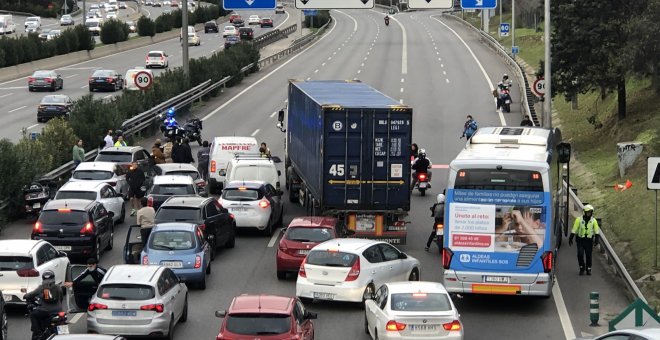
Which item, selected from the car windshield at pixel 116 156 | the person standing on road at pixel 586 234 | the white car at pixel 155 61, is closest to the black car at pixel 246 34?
the white car at pixel 155 61

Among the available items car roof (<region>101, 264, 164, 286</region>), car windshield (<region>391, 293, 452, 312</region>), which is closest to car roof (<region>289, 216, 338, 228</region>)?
car roof (<region>101, 264, 164, 286</region>)

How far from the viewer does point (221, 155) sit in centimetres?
3981

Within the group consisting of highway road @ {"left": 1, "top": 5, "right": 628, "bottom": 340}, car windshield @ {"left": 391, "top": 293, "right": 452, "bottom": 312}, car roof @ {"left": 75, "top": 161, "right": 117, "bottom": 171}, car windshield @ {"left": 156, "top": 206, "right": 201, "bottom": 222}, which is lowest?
highway road @ {"left": 1, "top": 5, "right": 628, "bottom": 340}

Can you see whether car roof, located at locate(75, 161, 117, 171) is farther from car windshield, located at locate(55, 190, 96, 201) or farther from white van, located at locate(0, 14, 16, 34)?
white van, located at locate(0, 14, 16, 34)

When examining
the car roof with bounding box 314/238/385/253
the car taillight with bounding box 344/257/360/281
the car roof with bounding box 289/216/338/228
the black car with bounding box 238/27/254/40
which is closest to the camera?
the car taillight with bounding box 344/257/360/281

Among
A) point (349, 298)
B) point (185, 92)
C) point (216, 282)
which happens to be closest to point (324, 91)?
point (216, 282)

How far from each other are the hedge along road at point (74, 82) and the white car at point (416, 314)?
26.0 m

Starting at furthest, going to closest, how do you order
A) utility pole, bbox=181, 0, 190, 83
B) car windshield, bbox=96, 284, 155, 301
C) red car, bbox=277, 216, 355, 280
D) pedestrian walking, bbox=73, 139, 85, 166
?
utility pole, bbox=181, 0, 190, 83, pedestrian walking, bbox=73, 139, 85, 166, red car, bbox=277, 216, 355, 280, car windshield, bbox=96, 284, 155, 301

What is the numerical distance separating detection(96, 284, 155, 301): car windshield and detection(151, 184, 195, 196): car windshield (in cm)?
1318

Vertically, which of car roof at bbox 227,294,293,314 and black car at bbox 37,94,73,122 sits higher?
car roof at bbox 227,294,293,314

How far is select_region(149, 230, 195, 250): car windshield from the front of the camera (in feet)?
84.1

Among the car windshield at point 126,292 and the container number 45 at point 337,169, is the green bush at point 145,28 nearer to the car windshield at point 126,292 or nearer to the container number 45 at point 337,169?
the container number 45 at point 337,169

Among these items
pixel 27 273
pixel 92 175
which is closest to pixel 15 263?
pixel 27 273

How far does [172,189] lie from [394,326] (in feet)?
50.4
